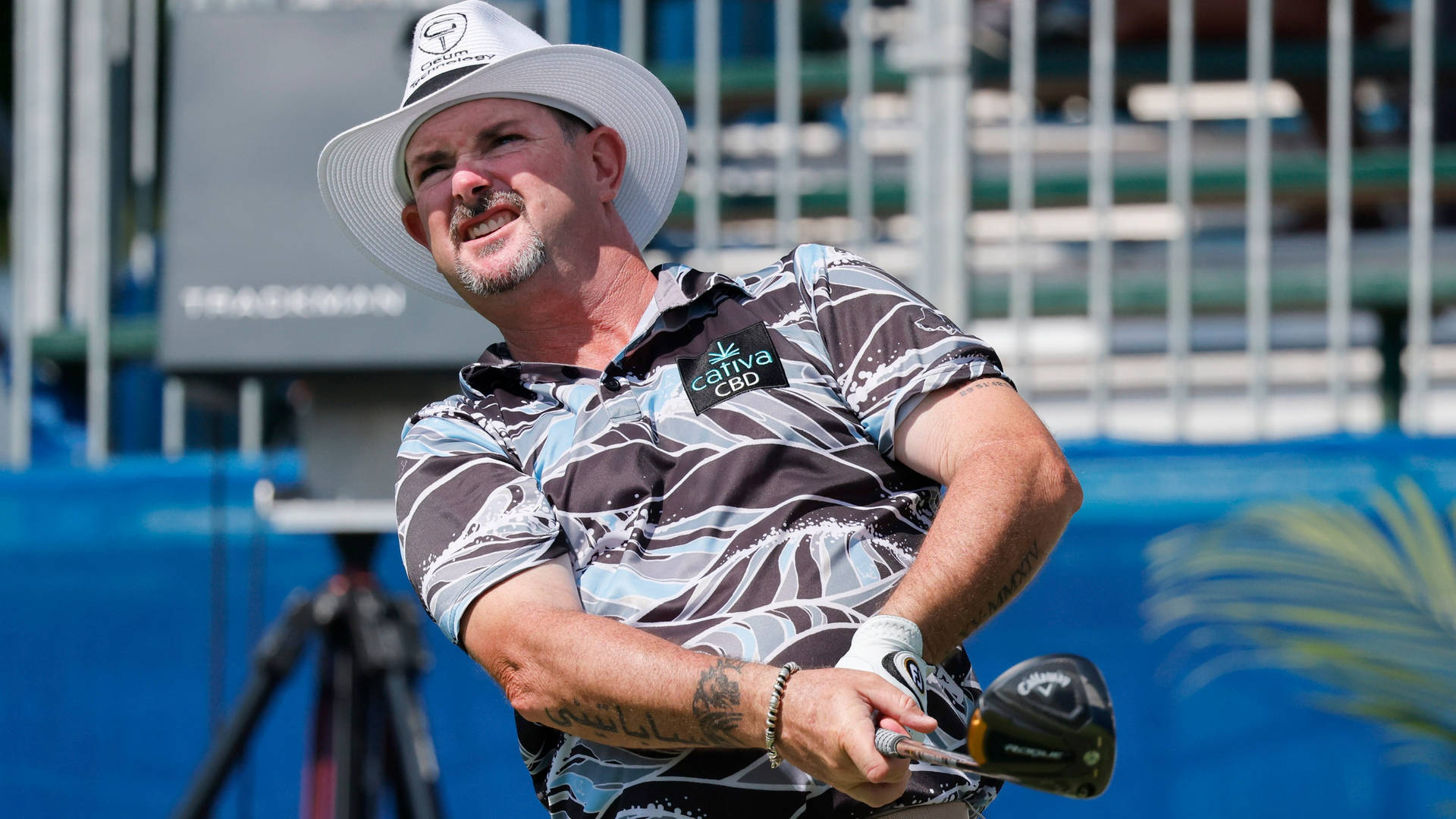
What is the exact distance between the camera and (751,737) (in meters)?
1.39

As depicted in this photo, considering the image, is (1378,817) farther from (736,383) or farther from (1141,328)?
(736,383)

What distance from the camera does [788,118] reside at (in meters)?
3.74

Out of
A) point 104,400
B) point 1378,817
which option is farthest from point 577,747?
point 104,400

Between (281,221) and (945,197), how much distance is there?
1.46 m

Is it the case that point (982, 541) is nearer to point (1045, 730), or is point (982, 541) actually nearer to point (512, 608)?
point (1045, 730)

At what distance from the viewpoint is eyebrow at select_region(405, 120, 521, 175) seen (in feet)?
6.16

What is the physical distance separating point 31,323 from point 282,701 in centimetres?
115

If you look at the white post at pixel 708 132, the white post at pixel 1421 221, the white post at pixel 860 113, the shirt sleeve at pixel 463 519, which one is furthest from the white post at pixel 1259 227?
the shirt sleeve at pixel 463 519

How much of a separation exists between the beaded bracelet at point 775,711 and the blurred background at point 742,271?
4.67 feet

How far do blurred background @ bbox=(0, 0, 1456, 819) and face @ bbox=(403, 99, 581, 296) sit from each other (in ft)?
2.66

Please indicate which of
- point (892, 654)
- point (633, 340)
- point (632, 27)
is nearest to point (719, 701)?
point (892, 654)

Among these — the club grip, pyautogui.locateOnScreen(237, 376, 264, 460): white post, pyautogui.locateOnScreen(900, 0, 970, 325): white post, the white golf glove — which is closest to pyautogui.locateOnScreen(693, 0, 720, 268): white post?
pyautogui.locateOnScreen(900, 0, 970, 325): white post

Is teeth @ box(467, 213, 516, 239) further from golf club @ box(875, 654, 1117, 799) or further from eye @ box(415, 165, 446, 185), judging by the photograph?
golf club @ box(875, 654, 1117, 799)

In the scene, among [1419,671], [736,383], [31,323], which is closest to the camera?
[736,383]
